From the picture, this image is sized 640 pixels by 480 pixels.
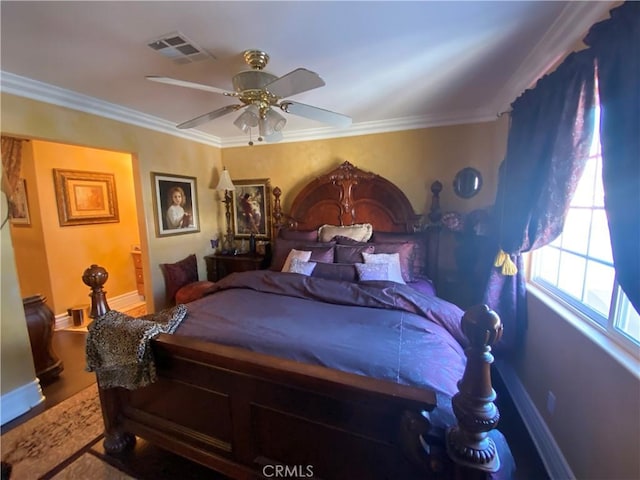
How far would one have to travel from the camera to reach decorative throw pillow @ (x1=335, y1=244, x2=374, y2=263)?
2.79m

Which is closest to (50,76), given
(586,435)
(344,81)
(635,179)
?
(344,81)

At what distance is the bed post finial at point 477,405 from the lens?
2.98 feet

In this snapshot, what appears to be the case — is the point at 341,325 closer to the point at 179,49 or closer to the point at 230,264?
the point at 179,49

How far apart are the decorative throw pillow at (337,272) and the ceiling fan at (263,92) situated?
1240 mm

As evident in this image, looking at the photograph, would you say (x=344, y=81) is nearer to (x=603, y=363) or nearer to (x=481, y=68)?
(x=481, y=68)

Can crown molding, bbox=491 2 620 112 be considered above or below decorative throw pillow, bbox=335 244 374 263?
above

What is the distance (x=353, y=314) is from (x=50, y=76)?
2.74 m

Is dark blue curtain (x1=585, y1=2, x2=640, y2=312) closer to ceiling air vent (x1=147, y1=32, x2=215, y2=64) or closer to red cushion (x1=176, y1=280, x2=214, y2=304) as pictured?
ceiling air vent (x1=147, y1=32, x2=215, y2=64)

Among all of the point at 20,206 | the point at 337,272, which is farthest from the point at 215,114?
the point at 20,206

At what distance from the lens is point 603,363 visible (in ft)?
4.10

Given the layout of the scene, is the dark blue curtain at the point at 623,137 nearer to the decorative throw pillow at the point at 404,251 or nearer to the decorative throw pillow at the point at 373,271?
the decorative throw pillow at the point at 373,271

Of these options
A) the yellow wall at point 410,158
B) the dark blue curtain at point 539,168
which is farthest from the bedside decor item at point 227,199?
the dark blue curtain at point 539,168

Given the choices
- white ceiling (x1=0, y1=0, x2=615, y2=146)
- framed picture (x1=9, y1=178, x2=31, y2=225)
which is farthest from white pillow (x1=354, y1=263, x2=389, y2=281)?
framed picture (x1=9, y1=178, x2=31, y2=225)

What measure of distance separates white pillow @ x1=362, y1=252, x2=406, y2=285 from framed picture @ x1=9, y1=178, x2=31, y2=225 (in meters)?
4.12
